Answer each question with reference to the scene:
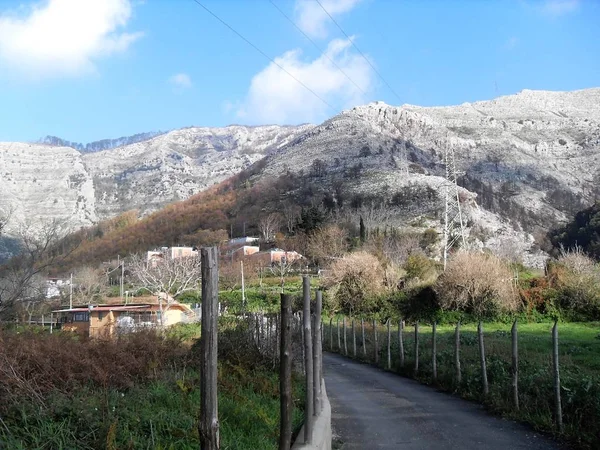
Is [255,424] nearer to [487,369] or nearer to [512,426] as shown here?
[512,426]

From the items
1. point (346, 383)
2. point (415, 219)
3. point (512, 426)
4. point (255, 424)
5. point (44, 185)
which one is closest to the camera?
point (255, 424)

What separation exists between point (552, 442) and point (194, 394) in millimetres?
5631

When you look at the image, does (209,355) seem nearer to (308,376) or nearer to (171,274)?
(308,376)

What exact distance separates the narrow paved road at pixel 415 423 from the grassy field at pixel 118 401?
1645 mm

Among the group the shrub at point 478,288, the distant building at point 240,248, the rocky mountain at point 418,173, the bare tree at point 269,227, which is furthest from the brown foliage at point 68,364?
the bare tree at point 269,227

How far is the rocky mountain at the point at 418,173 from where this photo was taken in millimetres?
101188

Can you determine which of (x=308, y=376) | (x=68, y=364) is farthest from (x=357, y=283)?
(x=68, y=364)

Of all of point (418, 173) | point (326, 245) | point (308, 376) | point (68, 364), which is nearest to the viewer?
point (308, 376)

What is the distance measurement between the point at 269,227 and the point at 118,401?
81.8 m

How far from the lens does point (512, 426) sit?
1051 cm

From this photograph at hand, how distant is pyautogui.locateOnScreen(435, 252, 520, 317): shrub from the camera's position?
36.4 m

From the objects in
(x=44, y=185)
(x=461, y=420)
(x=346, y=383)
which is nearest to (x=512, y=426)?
(x=461, y=420)

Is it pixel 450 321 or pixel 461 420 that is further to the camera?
pixel 450 321

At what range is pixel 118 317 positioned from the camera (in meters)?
30.0
